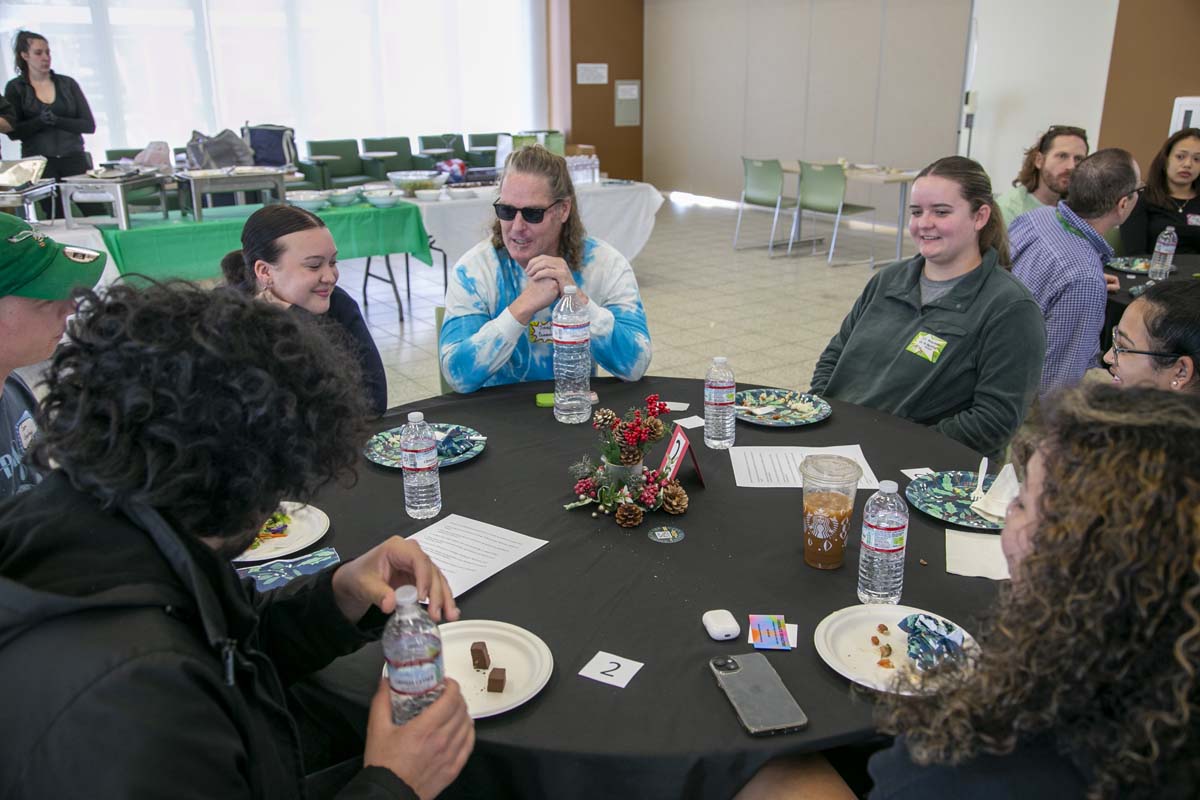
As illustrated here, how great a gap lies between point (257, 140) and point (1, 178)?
3.86m

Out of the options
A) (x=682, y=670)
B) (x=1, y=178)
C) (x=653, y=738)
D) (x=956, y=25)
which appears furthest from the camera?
(x=956, y=25)

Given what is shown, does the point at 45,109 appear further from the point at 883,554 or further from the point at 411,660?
the point at 883,554

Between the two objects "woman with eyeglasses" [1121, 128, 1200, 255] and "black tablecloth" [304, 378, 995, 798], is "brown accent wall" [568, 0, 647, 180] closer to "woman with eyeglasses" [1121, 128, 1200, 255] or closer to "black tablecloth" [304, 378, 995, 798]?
"woman with eyeglasses" [1121, 128, 1200, 255]

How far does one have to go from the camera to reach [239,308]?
3.24 ft

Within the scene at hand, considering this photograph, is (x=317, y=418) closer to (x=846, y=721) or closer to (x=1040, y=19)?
(x=846, y=721)

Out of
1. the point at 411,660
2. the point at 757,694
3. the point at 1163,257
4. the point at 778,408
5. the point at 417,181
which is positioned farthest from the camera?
the point at 417,181

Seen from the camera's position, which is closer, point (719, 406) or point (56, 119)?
point (719, 406)

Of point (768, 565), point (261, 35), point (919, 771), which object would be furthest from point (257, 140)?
point (919, 771)

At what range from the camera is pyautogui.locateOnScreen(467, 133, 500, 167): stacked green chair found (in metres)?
10.0

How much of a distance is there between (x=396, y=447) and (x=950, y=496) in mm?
1238

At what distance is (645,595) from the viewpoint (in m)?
1.47

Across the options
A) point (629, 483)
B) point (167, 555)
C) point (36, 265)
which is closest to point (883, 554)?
point (629, 483)

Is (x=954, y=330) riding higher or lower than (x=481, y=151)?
lower

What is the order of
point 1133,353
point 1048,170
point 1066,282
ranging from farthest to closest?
point 1048,170
point 1066,282
point 1133,353
